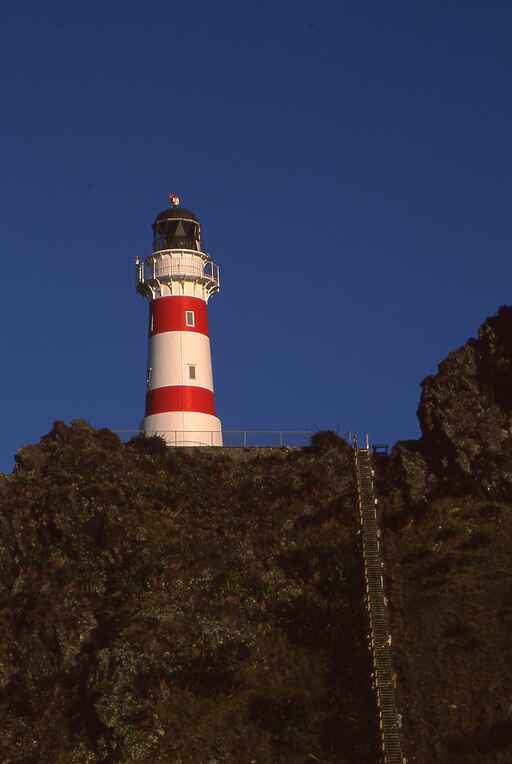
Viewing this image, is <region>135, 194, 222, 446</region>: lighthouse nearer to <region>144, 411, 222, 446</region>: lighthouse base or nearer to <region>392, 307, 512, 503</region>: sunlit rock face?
<region>144, 411, 222, 446</region>: lighthouse base

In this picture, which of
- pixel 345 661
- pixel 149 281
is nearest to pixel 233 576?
pixel 345 661

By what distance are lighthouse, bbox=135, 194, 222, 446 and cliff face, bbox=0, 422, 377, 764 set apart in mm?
4959

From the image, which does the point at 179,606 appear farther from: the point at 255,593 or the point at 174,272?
the point at 174,272

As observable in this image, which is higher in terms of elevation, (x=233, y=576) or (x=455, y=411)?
(x=455, y=411)

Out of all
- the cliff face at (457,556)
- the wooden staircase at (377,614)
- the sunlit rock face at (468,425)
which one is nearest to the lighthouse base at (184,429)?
the wooden staircase at (377,614)

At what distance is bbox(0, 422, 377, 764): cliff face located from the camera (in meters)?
51.7

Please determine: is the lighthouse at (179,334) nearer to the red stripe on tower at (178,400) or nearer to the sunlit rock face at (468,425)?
the red stripe on tower at (178,400)

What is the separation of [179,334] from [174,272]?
432 cm

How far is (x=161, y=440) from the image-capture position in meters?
71.0

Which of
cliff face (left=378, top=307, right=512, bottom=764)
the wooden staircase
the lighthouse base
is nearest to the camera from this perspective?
the wooden staircase

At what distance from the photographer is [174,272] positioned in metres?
79.8

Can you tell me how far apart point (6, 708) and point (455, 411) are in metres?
28.4

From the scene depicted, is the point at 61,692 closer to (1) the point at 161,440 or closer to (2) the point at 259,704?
(2) the point at 259,704

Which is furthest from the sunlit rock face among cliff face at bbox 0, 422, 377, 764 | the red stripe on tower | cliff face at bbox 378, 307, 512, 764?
the red stripe on tower
